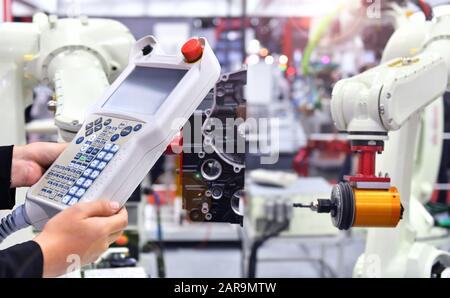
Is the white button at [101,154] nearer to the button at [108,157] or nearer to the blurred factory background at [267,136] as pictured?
the button at [108,157]

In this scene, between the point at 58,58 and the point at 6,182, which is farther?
the point at 58,58

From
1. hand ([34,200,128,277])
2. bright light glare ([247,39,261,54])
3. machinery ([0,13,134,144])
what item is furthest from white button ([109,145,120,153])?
bright light glare ([247,39,261,54])

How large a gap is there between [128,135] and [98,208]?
5.8 inches

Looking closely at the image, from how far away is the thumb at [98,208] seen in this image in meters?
0.80

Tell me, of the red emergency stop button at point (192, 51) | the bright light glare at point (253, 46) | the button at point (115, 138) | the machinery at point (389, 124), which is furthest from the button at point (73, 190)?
the bright light glare at point (253, 46)

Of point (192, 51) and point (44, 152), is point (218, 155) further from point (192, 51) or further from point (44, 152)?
point (44, 152)

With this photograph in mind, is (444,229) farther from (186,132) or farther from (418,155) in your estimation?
(186,132)

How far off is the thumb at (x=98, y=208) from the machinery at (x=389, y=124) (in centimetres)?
47

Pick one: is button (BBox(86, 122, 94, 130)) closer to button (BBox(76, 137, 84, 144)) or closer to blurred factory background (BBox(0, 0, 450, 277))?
button (BBox(76, 137, 84, 144))

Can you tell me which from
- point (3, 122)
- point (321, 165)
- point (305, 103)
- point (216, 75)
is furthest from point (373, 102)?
point (321, 165)

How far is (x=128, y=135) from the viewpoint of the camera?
2.89 feet

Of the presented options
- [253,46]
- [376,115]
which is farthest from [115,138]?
[253,46]

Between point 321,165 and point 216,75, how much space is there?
186 inches

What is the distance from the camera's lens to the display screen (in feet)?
2.97
